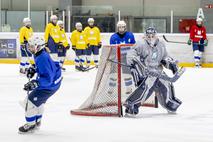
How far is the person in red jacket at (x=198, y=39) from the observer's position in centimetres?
1694

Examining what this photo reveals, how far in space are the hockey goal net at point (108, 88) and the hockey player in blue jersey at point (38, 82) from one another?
150cm

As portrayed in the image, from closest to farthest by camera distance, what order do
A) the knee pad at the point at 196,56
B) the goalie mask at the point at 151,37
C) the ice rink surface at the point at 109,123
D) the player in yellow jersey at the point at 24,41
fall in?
the ice rink surface at the point at 109,123 < the goalie mask at the point at 151,37 < the player in yellow jersey at the point at 24,41 < the knee pad at the point at 196,56

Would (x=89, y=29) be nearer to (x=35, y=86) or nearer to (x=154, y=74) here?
(x=154, y=74)

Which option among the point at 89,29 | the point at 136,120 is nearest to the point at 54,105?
the point at 136,120

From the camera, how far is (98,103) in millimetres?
7750

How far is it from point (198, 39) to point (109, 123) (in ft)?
34.5

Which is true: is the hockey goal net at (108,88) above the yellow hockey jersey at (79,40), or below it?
below

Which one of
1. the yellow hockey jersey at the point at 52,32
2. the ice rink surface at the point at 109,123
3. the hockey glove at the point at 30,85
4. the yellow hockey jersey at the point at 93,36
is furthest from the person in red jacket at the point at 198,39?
the hockey glove at the point at 30,85

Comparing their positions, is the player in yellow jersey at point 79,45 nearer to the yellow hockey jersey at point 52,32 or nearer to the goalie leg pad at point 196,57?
the yellow hockey jersey at point 52,32

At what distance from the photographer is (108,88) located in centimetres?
782

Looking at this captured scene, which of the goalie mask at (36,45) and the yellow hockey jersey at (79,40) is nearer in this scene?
the goalie mask at (36,45)

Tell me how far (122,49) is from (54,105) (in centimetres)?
135

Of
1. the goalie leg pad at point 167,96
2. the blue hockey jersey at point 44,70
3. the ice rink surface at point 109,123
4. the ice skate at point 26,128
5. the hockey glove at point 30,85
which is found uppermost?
the blue hockey jersey at point 44,70

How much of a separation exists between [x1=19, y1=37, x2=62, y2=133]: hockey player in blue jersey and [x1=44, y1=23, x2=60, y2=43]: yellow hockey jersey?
7.96 metres
